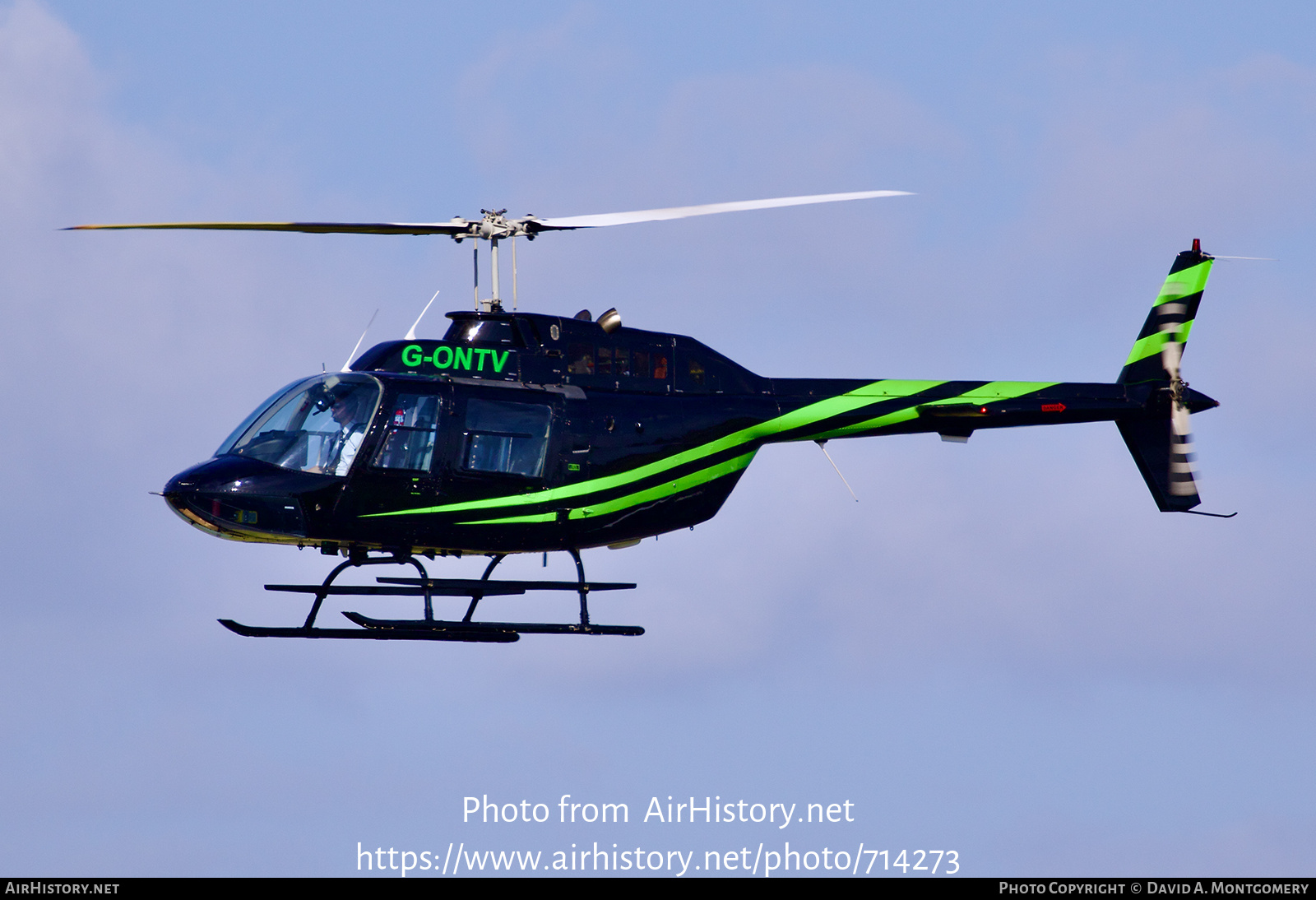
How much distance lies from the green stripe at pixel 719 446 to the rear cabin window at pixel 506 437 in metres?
0.37

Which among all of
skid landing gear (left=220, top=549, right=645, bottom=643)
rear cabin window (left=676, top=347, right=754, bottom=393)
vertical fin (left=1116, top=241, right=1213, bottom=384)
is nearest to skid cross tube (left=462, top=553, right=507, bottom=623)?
skid landing gear (left=220, top=549, right=645, bottom=643)

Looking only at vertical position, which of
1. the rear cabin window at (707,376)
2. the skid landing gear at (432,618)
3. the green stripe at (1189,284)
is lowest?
the skid landing gear at (432,618)

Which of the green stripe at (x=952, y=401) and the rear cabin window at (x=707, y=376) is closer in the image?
the rear cabin window at (x=707, y=376)

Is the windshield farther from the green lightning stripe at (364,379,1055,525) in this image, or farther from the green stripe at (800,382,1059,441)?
the green stripe at (800,382,1059,441)

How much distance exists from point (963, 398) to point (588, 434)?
5492mm

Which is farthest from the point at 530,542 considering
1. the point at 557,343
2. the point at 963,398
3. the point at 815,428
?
the point at 963,398

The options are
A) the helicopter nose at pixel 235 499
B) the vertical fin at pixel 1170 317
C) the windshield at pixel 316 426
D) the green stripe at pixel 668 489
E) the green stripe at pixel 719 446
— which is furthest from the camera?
the vertical fin at pixel 1170 317

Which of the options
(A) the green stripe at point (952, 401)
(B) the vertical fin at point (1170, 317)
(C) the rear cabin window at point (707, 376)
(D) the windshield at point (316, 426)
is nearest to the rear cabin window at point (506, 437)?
(D) the windshield at point (316, 426)

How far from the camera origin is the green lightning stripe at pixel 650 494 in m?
22.9

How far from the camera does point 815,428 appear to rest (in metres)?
25.0

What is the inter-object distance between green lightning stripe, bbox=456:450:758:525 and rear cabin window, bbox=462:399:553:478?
0.58 meters

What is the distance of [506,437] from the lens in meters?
22.7

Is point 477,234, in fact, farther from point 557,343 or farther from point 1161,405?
point 1161,405

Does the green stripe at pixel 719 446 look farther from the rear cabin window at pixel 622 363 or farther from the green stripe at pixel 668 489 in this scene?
the rear cabin window at pixel 622 363
